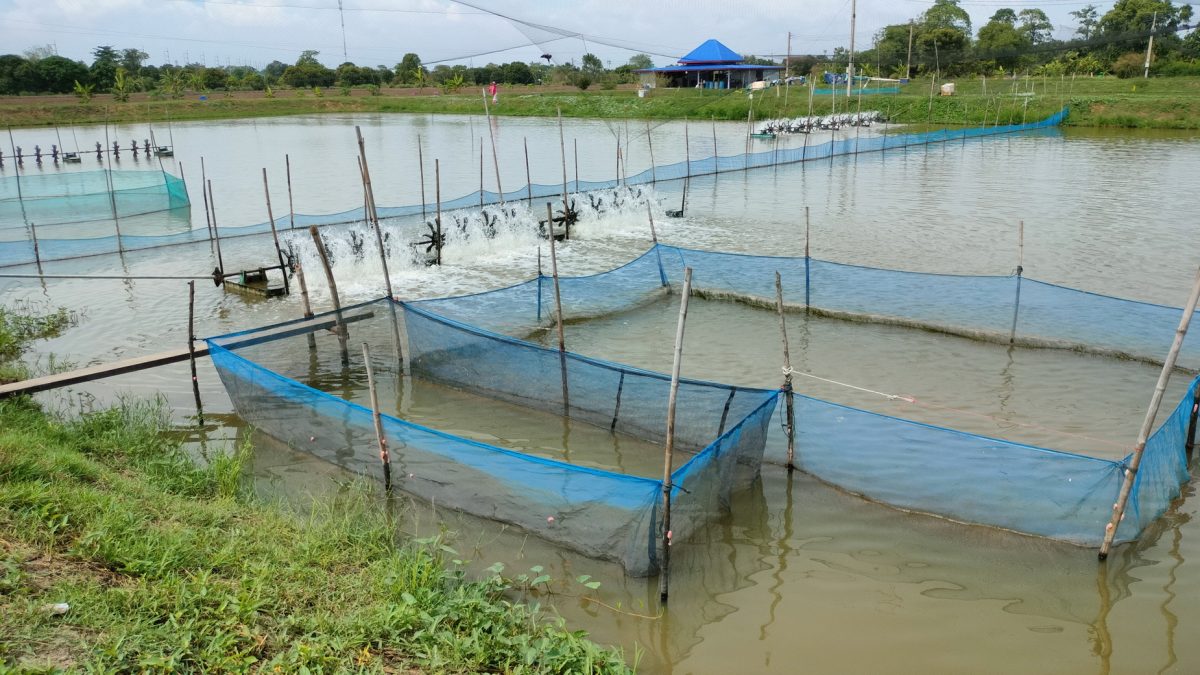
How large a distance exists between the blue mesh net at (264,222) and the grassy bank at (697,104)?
23.3 feet

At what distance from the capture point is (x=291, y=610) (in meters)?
3.97

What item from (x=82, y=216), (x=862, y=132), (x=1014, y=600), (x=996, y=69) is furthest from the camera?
(x=996, y=69)

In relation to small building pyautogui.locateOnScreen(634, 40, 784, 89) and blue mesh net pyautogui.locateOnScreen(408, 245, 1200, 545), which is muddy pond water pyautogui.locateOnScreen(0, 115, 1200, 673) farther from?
small building pyautogui.locateOnScreen(634, 40, 784, 89)

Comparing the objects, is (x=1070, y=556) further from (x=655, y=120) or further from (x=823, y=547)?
(x=655, y=120)

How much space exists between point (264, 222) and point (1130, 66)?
45.7 m

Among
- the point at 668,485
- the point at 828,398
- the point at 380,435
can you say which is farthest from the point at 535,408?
the point at 668,485

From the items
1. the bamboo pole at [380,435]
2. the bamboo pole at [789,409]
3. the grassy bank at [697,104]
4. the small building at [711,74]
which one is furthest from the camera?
the small building at [711,74]

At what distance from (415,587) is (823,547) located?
103 inches

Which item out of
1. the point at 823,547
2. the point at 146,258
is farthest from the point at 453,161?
the point at 823,547

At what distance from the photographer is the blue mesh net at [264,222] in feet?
44.6

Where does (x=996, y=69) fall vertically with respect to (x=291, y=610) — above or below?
above

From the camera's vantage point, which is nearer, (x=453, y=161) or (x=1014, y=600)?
(x=1014, y=600)

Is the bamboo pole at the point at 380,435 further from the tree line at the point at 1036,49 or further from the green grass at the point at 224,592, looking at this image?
the tree line at the point at 1036,49

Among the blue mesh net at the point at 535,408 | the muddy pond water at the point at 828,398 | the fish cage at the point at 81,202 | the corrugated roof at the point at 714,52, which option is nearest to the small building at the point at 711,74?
the corrugated roof at the point at 714,52
